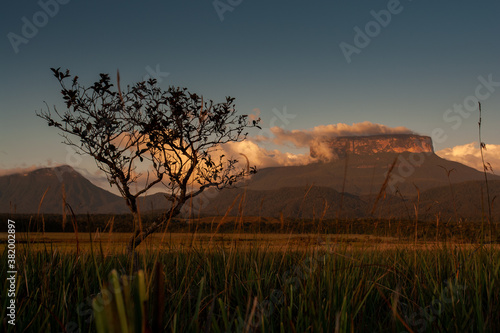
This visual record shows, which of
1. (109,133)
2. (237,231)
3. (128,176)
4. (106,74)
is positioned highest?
(106,74)

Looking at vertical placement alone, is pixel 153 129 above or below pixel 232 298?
above

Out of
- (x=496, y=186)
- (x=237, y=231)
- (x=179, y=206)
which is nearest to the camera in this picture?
(x=237, y=231)

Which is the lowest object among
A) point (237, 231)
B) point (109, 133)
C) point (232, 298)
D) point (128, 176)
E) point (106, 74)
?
point (232, 298)

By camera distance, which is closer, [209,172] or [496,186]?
[209,172]

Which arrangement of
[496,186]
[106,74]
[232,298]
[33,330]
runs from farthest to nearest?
[496,186], [106,74], [232,298], [33,330]

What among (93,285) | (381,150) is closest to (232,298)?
(93,285)

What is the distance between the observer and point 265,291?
9.80 feet

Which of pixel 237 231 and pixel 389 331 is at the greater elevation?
pixel 237 231

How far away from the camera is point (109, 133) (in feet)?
23.2

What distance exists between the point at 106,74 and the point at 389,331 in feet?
21.9

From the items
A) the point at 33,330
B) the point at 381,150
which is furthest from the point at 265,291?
the point at 381,150

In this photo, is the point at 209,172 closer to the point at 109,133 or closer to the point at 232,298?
the point at 109,133

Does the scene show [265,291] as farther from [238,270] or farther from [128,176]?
[128,176]

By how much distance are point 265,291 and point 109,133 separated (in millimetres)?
5246
